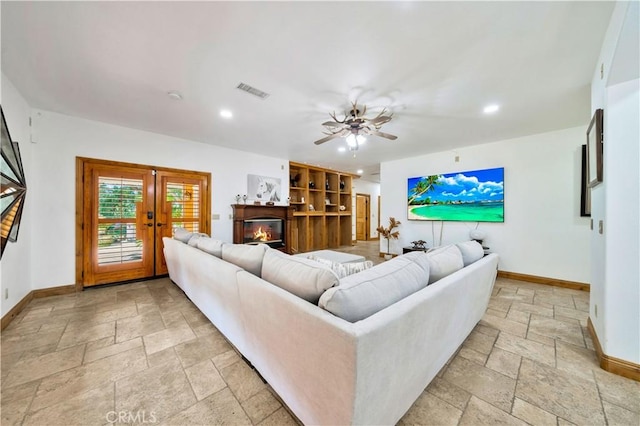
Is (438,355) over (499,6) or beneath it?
beneath

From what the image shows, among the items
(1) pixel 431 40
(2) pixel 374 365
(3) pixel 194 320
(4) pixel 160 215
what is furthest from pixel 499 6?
(4) pixel 160 215

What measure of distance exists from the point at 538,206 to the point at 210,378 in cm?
515

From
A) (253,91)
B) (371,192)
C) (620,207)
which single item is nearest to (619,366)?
(620,207)

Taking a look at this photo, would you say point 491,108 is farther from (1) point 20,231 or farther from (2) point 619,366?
(1) point 20,231

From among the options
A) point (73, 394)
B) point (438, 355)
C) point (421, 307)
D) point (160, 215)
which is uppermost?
point (160, 215)

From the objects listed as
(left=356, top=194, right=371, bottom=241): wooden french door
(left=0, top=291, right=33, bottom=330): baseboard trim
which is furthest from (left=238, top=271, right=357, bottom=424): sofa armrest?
(left=356, top=194, right=371, bottom=241): wooden french door

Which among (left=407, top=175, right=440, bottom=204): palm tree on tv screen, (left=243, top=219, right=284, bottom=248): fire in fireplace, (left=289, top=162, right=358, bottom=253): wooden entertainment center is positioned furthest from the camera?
(left=289, top=162, right=358, bottom=253): wooden entertainment center

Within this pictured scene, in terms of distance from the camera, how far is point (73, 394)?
1436mm

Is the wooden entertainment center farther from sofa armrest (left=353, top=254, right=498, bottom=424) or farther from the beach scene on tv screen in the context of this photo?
sofa armrest (left=353, top=254, right=498, bottom=424)

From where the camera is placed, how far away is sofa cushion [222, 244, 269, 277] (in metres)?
1.71

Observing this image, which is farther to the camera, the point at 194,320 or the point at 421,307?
the point at 194,320

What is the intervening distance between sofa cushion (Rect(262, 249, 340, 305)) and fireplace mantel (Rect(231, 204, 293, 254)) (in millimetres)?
3522

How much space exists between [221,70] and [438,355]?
2.92 m

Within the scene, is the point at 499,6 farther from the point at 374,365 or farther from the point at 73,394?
the point at 73,394
